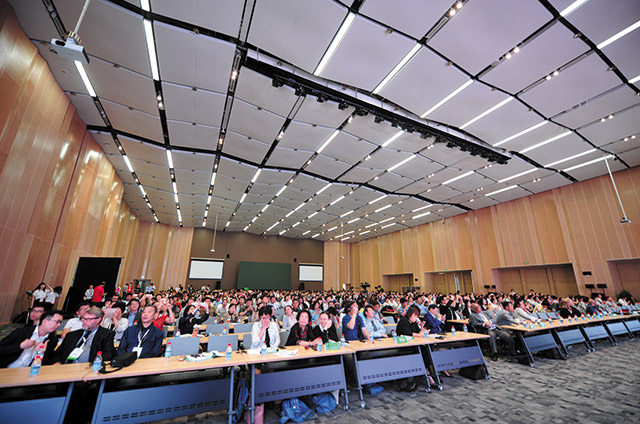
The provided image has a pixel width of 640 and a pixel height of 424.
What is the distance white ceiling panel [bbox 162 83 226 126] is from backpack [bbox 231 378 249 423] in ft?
20.8

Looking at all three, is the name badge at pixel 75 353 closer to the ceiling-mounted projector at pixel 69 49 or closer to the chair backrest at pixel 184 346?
the chair backrest at pixel 184 346

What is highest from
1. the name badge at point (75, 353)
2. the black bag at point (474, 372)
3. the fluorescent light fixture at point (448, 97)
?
the fluorescent light fixture at point (448, 97)

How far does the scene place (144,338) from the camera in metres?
3.75

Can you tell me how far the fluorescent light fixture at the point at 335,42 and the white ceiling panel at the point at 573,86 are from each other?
5.13 m

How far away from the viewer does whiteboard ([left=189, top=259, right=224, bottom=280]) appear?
21547 millimetres

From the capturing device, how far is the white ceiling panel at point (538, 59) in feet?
17.2

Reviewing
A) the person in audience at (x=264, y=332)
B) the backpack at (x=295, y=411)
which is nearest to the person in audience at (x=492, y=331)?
the backpack at (x=295, y=411)

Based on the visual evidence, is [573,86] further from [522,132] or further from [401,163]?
[401,163]

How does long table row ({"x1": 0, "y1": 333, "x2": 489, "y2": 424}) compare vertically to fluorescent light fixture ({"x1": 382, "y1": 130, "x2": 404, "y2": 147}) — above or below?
below

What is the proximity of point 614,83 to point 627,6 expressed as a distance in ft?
8.48

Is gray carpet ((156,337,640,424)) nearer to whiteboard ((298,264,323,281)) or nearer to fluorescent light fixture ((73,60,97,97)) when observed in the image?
fluorescent light fixture ((73,60,97,97))

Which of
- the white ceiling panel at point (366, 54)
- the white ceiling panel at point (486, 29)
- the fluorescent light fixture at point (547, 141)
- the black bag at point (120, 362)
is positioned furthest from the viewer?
the fluorescent light fixture at point (547, 141)

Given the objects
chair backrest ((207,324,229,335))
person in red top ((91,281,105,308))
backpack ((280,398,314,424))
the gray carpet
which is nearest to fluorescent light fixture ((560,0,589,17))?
Answer: the gray carpet

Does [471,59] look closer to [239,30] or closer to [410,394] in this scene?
[239,30]
